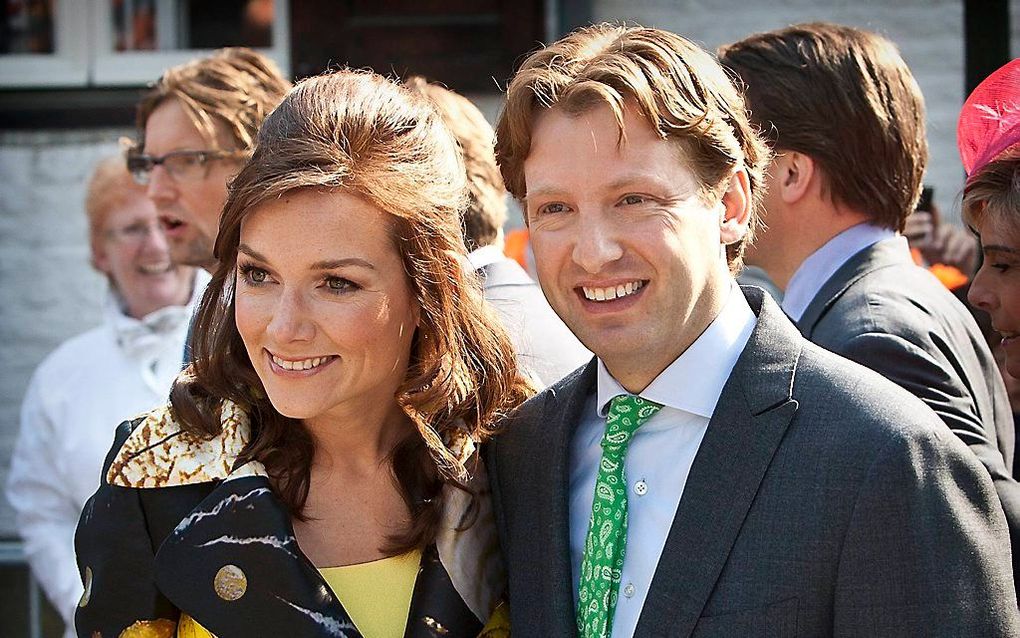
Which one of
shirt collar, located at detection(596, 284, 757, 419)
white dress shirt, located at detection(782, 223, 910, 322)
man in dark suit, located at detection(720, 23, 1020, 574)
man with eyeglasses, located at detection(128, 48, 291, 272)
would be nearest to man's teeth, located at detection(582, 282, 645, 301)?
shirt collar, located at detection(596, 284, 757, 419)

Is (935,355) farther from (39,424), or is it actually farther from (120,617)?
(39,424)

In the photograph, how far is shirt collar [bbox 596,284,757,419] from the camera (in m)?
2.07

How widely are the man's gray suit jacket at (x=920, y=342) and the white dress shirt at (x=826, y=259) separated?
35 mm

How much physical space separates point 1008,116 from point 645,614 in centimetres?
116

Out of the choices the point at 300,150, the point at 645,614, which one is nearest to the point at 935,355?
the point at 645,614

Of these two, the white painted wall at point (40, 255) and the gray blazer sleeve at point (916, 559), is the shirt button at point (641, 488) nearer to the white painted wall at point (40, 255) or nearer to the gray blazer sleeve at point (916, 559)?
the gray blazer sleeve at point (916, 559)

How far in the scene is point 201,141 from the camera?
Result: 3516 mm

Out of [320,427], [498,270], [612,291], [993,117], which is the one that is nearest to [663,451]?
[612,291]

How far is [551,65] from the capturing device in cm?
218

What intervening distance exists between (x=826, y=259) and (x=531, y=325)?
2.28ft

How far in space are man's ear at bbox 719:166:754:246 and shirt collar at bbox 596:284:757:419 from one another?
5.3 inches

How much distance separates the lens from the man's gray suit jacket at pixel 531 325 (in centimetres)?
288

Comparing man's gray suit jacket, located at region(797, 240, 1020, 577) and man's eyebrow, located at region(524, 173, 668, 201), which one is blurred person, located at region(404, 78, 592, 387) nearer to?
man's gray suit jacket, located at region(797, 240, 1020, 577)

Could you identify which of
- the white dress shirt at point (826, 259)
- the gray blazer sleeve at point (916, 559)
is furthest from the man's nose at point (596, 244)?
the white dress shirt at point (826, 259)
